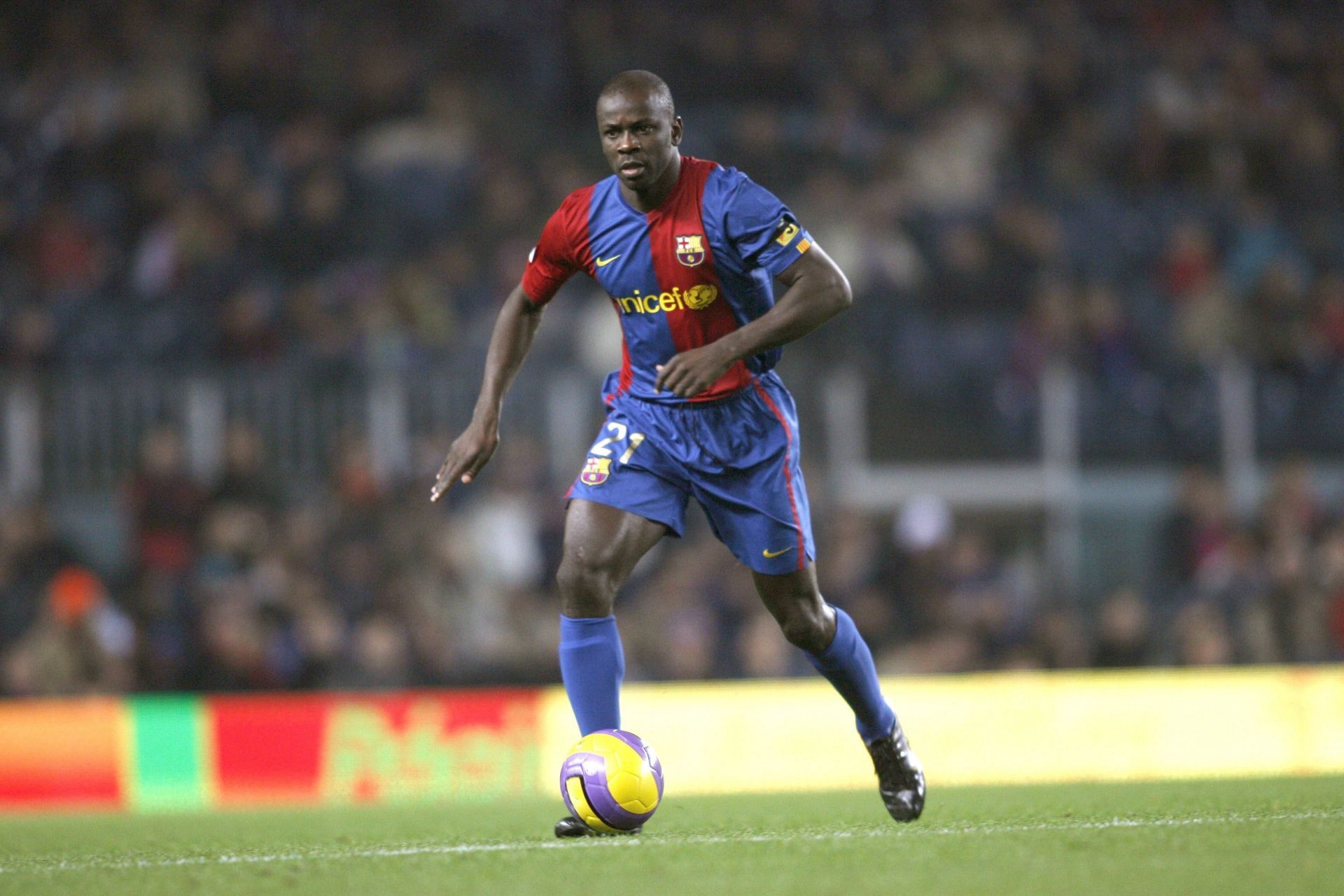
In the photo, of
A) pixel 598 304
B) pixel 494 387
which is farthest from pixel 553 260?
pixel 598 304

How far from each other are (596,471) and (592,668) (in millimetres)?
530

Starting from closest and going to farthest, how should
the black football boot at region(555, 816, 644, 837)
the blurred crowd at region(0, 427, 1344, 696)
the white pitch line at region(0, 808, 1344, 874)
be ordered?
the white pitch line at region(0, 808, 1344, 874) → the black football boot at region(555, 816, 644, 837) → the blurred crowd at region(0, 427, 1344, 696)

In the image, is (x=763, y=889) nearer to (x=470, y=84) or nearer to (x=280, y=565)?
(x=280, y=565)

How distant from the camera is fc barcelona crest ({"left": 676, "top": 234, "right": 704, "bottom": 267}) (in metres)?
4.95

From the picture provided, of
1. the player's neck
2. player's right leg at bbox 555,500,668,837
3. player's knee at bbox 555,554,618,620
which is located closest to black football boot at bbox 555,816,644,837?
player's right leg at bbox 555,500,668,837

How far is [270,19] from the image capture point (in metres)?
14.4

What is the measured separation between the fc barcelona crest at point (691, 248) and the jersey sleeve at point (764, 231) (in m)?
0.08

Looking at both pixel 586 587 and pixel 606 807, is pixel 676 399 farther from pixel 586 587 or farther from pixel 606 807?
pixel 606 807

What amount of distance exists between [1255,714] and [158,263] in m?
7.28

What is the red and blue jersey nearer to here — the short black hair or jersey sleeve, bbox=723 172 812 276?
jersey sleeve, bbox=723 172 812 276

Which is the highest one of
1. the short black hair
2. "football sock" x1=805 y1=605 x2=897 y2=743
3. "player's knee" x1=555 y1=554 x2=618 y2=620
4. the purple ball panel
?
the short black hair

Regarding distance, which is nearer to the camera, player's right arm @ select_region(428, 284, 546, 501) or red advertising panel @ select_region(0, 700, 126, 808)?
player's right arm @ select_region(428, 284, 546, 501)

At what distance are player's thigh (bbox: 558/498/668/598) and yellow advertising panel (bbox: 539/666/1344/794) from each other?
490cm

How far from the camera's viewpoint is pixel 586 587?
4.87m
